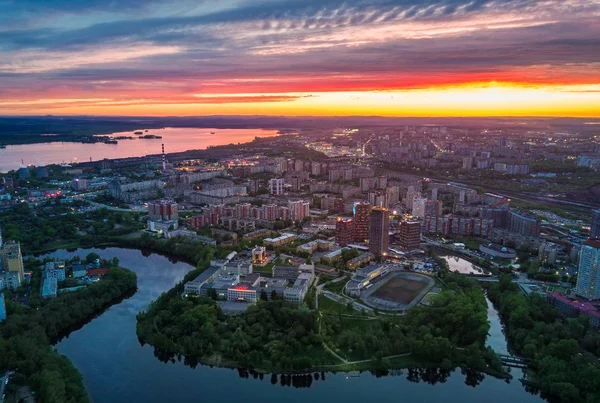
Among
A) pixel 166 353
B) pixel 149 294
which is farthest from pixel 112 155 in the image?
pixel 166 353

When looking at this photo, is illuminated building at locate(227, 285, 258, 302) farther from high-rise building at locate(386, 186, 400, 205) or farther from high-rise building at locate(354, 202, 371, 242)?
high-rise building at locate(386, 186, 400, 205)

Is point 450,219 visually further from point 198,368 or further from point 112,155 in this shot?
point 112,155

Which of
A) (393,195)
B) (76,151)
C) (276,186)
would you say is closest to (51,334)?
(276,186)

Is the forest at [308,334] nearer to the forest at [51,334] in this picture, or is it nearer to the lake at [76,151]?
the forest at [51,334]

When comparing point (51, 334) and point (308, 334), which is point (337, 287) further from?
point (51, 334)

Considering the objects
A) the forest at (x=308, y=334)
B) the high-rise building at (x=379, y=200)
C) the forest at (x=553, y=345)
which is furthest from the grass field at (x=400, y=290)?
the high-rise building at (x=379, y=200)

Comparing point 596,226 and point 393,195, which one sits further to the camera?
point 393,195

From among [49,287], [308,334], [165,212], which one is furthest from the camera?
[165,212]
